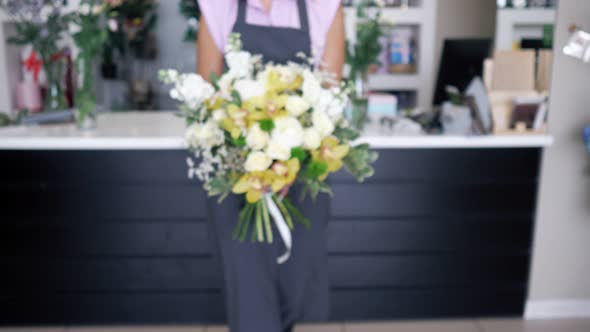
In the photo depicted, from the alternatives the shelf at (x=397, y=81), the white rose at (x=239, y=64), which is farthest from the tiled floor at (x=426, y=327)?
the shelf at (x=397, y=81)

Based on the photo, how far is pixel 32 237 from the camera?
2561 mm

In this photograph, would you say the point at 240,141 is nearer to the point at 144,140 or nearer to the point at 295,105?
the point at 295,105

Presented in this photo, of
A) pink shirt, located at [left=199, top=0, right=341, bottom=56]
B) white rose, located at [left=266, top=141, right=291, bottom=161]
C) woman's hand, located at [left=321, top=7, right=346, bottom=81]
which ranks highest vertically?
pink shirt, located at [left=199, top=0, right=341, bottom=56]

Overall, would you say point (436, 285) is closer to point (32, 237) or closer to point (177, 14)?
point (32, 237)

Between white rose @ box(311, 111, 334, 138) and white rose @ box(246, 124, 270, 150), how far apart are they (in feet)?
0.43

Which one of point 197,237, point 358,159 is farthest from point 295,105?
point 197,237

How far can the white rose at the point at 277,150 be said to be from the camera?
4.22 ft

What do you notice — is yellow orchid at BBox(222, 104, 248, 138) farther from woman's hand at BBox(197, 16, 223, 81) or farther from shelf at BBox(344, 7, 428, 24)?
shelf at BBox(344, 7, 428, 24)

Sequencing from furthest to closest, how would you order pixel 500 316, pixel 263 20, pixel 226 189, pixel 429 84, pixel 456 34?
pixel 429 84 < pixel 456 34 < pixel 500 316 < pixel 263 20 < pixel 226 189

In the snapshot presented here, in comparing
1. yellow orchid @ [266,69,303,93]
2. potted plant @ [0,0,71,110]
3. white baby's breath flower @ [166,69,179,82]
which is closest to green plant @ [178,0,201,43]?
potted plant @ [0,0,71,110]

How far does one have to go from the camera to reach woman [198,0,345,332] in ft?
5.44

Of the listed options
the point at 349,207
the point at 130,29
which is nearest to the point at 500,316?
the point at 349,207

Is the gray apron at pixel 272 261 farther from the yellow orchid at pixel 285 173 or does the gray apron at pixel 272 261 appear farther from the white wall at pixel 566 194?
the white wall at pixel 566 194

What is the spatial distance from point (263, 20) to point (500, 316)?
1968 mm
